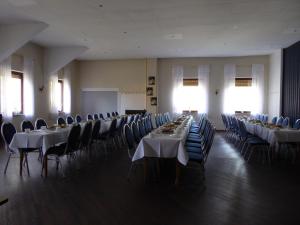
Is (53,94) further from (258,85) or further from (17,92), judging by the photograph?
(258,85)

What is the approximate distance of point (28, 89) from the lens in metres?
9.71

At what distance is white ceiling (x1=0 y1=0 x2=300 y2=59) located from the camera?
5867mm

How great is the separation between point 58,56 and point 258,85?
932cm

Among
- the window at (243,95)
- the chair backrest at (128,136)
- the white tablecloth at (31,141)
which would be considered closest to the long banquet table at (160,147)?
the chair backrest at (128,136)

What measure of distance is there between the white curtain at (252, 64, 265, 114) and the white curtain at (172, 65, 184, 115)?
3.56 metres

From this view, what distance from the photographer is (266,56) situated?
12523 mm

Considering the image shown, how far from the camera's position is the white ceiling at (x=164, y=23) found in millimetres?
5867

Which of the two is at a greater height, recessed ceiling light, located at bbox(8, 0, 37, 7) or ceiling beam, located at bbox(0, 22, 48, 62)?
recessed ceiling light, located at bbox(8, 0, 37, 7)

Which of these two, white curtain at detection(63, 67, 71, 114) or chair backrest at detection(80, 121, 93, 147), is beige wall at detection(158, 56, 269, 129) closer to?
white curtain at detection(63, 67, 71, 114)

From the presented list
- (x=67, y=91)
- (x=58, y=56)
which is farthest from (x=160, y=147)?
(x=67, y=91)

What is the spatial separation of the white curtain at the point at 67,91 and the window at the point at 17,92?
2904 mm

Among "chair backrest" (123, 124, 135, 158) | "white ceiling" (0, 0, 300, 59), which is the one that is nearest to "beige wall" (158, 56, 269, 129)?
"white ceiling" (0, 0, 300, 59)

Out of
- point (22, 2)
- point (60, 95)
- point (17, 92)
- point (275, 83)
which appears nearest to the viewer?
point (22, 2)

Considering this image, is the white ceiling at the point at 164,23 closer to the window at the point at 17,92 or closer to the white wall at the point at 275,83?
the white wall at the point at 275,83
